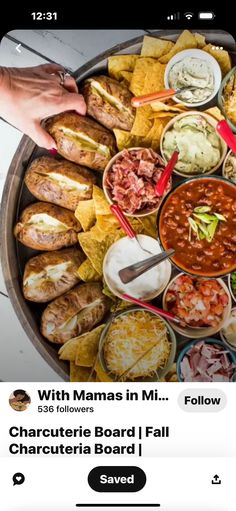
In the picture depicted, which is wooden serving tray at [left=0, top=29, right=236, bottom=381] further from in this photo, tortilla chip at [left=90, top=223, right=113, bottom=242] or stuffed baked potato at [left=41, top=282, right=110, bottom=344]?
Answer: tortilla chip at [left=90, top=223, right=113, bottom=242]

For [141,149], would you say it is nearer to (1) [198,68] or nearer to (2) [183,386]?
(1) [198,68]

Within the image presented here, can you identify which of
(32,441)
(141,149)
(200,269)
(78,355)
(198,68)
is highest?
(198,68)

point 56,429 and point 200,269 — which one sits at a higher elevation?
point 200,269

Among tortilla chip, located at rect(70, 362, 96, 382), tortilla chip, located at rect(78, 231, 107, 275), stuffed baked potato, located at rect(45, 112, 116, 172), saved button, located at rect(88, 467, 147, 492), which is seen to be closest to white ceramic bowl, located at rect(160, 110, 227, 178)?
stuffed baked potato, located at rect(45, 112, 116, 172)

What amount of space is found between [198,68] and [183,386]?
621mm

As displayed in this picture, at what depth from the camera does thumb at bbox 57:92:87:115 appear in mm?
905

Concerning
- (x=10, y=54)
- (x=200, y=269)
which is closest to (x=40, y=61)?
(x=10, y=54)

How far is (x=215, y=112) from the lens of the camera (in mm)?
898

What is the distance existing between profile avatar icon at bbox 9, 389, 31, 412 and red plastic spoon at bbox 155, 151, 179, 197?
477 mm

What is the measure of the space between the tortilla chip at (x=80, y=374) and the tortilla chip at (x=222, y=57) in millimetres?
637

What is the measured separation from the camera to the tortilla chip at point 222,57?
2.88ft

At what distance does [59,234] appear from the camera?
3.08ft
